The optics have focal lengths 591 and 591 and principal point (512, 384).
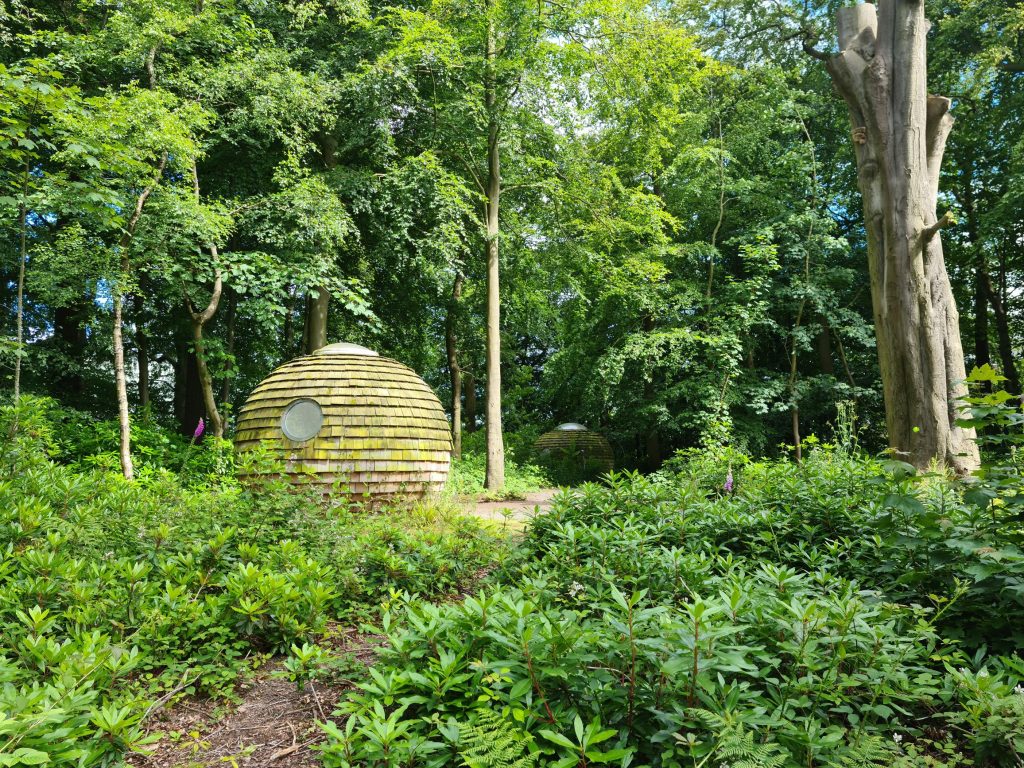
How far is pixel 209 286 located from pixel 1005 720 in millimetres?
13010

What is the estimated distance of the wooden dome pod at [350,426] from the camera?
668 centimetres

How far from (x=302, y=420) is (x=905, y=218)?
23.3ft

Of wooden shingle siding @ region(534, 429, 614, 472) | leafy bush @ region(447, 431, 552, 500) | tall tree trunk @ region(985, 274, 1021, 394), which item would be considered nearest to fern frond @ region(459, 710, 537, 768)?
leafy bush @ region(447, 431, 552, 500)

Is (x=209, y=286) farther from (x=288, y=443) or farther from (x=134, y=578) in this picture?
(x=134, y=578)

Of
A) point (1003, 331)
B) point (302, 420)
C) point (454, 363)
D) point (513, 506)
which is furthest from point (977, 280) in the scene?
point (302, 420)

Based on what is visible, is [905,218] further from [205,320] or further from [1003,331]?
[1003,331]

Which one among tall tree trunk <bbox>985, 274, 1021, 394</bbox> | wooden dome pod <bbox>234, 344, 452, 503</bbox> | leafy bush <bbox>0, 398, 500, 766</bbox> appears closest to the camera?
leafy bush <bbox>0, 398, 500, 766</bbox>

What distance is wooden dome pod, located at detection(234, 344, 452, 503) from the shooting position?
6.68m

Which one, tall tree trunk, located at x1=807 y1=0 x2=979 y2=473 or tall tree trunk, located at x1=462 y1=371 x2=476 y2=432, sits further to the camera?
tall tree trunk, located at x1=462 y1=371 x2=476 y2=432

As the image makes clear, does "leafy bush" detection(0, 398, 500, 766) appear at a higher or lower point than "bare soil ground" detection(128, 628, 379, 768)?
higher

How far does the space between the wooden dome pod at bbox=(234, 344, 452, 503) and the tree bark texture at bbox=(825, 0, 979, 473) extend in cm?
530

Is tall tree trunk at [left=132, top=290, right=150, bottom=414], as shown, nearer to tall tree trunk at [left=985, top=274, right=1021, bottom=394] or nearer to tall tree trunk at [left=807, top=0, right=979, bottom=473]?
tall tree trunk at [left=807, top=0, right=979, bottom=473]

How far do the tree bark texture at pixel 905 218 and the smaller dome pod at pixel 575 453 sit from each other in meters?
9.66

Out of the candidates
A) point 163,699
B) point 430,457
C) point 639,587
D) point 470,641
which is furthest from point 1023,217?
point 163,699
